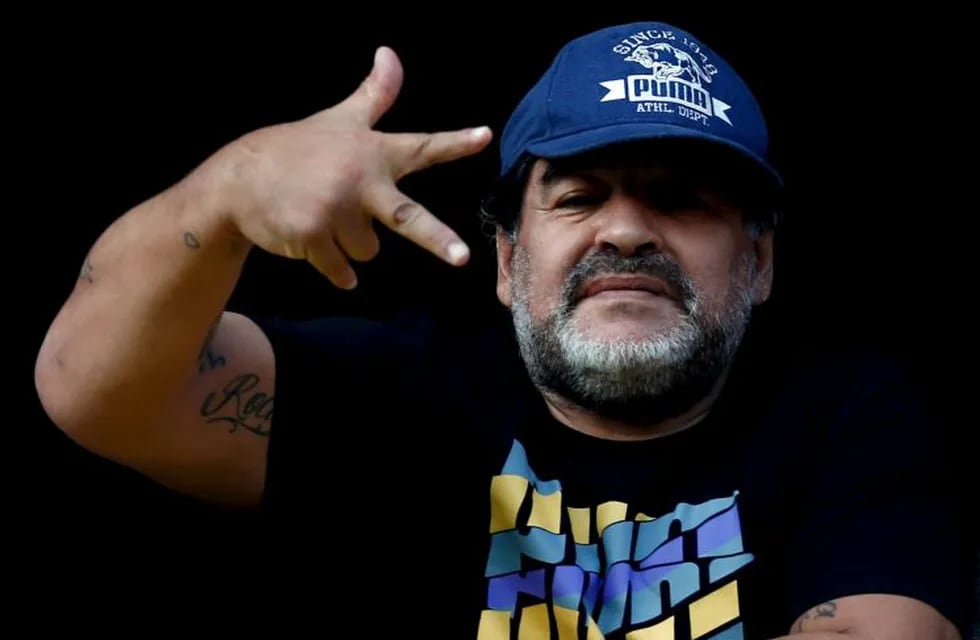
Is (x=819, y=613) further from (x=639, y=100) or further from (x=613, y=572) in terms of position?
(x=639, y=100)

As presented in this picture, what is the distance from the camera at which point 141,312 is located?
1797 millimetres

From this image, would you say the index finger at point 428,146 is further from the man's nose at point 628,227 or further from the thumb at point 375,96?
the man's nose at point 628,227

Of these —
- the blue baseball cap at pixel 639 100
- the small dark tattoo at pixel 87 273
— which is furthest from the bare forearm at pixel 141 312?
the blue baseball cap at pixel 639 100

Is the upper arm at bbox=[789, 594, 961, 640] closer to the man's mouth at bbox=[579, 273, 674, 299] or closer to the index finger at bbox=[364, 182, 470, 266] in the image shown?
the man's mouth at bbox=[579, 273, 674, 299]

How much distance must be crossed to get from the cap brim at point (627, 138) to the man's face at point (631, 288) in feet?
0.13

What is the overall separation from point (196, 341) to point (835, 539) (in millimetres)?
889

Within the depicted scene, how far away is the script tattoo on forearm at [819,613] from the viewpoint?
6.15 feet

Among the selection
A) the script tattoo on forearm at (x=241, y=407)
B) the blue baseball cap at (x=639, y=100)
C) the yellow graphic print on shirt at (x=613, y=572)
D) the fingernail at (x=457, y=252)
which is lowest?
the yellow graphic print on shirt at (x=613, y=572)

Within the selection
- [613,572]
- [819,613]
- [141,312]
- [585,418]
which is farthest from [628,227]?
[141,312]

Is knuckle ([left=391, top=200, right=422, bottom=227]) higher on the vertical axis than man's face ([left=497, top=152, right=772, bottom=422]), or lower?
lower

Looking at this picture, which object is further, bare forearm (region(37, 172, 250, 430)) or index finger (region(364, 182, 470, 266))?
bare forearm (region(37, 172, 250, 430))

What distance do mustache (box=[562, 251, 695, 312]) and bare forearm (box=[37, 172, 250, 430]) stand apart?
56 centimetres

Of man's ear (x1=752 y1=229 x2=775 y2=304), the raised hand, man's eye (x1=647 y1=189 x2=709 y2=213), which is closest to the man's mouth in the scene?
man's eye (x1=647 y1=189 x2=709 y2=213)

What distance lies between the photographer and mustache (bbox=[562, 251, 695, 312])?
2.11m
